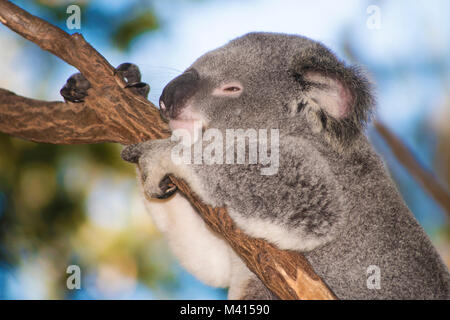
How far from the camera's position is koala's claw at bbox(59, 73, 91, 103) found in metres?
2.90

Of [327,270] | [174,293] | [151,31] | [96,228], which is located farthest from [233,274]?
[151,31]

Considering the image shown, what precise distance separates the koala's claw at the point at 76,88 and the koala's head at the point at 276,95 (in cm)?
56

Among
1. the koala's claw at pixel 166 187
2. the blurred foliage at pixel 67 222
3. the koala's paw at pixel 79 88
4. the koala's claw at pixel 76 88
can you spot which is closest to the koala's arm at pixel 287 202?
the koala's claw at pixel 166 187

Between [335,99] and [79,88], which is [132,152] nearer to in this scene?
[79,88]

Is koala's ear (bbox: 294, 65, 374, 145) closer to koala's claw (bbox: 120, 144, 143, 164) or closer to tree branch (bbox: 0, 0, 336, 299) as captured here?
tree branch (bbox: 0, 0, 336, 299)

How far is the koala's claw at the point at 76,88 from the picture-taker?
9.51 ft

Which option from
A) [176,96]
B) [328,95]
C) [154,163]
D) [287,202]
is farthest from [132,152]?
[328,95]

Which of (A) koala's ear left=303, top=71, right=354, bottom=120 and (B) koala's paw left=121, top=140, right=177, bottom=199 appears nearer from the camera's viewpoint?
(B) koala's paw left=121, top=140, right=177, bottom=199

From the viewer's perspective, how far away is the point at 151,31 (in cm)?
588

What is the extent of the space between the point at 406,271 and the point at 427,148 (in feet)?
12.6

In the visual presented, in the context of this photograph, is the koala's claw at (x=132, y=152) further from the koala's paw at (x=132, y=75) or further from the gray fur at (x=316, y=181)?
the koala's paw at (x=132, y=75)

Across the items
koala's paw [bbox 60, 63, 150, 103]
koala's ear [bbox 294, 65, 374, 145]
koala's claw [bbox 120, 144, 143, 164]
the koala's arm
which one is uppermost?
koala's paw [bbox 60, 63, 150, 103]

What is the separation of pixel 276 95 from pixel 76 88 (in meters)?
1.28

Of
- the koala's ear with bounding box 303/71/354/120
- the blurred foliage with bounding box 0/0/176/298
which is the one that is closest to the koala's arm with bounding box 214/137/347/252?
the koala's ear with bounding box 303/71/354/120
